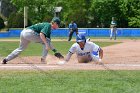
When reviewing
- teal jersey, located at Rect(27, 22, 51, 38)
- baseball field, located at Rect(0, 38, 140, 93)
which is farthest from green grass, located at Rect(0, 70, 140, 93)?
teal jersey, located at Rect(27, 22, 51, 38)

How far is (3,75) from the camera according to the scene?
31.7ft

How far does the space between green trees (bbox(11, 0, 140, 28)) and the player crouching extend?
36.9m

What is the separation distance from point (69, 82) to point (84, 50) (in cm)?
349

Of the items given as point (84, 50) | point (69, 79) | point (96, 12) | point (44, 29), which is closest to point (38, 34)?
point (44, 29)

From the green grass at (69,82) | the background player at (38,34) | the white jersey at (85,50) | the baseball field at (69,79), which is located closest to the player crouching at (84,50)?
the white jersey at (85,50)

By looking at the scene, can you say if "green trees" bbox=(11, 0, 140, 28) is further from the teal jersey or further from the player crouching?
the player crouching

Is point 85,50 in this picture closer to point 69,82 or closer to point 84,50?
point 84,50

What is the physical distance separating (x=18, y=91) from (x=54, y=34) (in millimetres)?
36966

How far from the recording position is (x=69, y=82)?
8.58 m

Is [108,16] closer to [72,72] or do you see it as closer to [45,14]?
[45,14]

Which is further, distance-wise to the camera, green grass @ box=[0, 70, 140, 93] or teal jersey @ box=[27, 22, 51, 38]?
teal jersey @ box=[27, 22, 51, 38]

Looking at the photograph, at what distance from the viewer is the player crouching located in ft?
38.8

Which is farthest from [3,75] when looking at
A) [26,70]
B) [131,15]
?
[131,15]

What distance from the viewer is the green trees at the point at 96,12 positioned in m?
50.3
